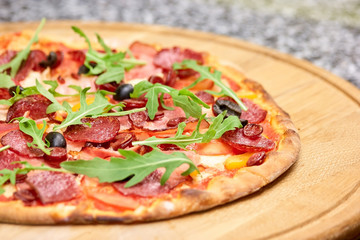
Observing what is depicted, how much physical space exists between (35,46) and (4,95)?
78cm

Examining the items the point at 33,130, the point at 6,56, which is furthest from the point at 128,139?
the point at 6,56

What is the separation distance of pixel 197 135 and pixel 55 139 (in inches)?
25.1

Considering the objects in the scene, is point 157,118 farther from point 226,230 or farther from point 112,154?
point 226,230

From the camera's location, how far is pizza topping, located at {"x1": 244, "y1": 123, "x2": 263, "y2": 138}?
231cm

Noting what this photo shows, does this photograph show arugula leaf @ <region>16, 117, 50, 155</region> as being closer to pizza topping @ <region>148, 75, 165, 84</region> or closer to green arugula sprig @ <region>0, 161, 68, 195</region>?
green arugula sprig @ <region>0, 161, 68, 195</region>

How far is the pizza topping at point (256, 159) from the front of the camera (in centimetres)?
219

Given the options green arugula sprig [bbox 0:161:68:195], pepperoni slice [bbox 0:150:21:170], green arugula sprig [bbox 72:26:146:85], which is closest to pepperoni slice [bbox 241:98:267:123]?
green arugula sprig [bbox 72:26:146:85]

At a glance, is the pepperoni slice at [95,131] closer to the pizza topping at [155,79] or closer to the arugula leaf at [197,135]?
the arugula leaf at [197,135]

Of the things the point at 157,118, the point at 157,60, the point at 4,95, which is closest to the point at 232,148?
the point at 157,118

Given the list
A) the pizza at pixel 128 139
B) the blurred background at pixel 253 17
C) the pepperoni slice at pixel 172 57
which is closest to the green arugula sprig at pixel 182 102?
the pizza at pixel 128 139

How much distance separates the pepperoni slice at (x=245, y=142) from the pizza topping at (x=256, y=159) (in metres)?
0.05

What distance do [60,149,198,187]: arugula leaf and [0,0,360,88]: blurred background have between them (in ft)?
8.20

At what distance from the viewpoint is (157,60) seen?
10.4 ft

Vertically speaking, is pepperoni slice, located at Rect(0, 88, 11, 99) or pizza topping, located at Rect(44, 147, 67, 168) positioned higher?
pepperoni slice, located at Rect(0, 88, 11, 99)
